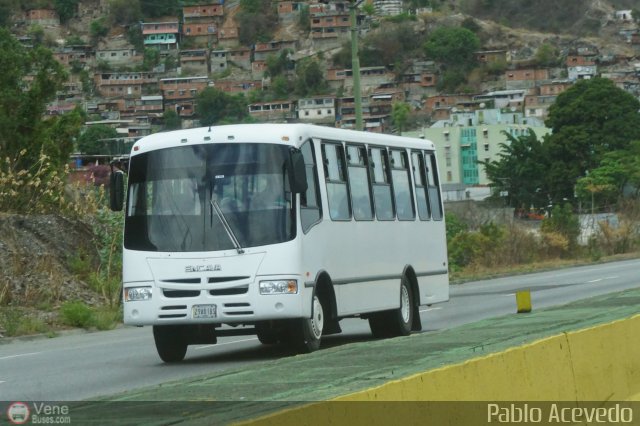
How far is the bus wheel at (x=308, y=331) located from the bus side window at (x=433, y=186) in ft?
17.8

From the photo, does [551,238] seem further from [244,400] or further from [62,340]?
[244,400]

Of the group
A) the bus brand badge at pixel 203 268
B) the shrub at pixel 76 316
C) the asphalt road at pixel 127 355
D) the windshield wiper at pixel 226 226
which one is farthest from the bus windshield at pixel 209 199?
the shrub at pixel 76 316

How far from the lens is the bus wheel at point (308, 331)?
17.3 m

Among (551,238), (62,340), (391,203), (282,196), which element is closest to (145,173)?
(282,196)

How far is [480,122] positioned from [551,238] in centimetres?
9966

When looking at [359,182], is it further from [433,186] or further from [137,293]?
[137,293]

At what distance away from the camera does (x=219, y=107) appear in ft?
548

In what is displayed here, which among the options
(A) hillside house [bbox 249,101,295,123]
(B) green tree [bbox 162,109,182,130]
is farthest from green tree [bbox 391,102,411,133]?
(B) green tree [bbox 162,109,182,130]

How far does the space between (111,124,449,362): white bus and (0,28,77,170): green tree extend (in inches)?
593

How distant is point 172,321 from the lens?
17.3 m

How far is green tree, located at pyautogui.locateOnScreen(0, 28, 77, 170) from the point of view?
33.8 m

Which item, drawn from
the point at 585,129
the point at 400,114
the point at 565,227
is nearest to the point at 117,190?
the point at 565,227

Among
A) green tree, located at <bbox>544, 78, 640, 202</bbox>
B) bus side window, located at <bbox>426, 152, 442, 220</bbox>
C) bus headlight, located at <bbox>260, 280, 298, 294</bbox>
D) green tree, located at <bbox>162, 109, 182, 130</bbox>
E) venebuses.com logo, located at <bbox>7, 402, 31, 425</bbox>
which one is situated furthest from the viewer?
green tree, located at <bbox>162, 109, 182, 130</bbox>

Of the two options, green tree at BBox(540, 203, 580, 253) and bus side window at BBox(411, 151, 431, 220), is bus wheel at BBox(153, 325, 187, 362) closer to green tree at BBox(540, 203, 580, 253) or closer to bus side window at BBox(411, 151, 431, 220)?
bus side window at BBox(411, 151, 431, 220)
